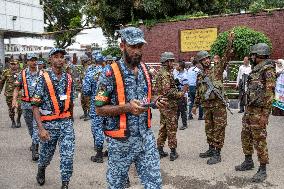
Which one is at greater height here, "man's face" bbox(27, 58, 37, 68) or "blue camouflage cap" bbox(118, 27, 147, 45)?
"blue camouflage cap" bbox(118, 27, 147, 45)

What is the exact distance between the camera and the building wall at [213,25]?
17.3 meters

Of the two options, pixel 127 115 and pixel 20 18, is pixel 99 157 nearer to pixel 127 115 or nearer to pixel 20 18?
pixel 127 115

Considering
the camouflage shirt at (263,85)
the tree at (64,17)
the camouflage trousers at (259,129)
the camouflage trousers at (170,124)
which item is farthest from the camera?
the tree at (64,17)

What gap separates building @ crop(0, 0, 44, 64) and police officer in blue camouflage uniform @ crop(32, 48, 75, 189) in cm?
2355

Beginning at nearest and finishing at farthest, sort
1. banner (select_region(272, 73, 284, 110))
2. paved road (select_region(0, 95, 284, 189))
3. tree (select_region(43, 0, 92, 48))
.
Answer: paved road (select_region(0, 95, 284, 189)) → banner (select_region(272, 73, 284, 110)) → tree (select_region(43, 0, 92, 48))

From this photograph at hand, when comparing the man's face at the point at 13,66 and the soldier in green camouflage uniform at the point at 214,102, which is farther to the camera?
the man's face at the point at 13,66

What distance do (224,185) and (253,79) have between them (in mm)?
1621

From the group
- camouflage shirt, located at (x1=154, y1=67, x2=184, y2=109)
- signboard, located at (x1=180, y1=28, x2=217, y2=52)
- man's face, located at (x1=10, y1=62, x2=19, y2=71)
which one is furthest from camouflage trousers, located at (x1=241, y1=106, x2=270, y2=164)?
signboard, located at (x1=180, y1=28, x2=217, y2=52)

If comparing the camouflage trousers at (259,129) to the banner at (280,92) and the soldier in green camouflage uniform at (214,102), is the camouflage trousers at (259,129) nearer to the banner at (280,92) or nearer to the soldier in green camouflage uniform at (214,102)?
the soldier in green camouflage uniform at (214,102)

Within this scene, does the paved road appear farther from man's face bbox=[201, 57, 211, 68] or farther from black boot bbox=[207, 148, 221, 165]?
man's face bbox=[201, 57, 211, 68]

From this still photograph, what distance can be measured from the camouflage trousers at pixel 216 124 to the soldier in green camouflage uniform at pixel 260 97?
2.76 ft

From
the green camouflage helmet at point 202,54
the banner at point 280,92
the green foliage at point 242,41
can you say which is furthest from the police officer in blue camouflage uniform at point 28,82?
the green foliage at point 242,41

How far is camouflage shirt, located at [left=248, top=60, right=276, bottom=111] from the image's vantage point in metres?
5.67

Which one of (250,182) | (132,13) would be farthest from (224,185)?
(132,13)
